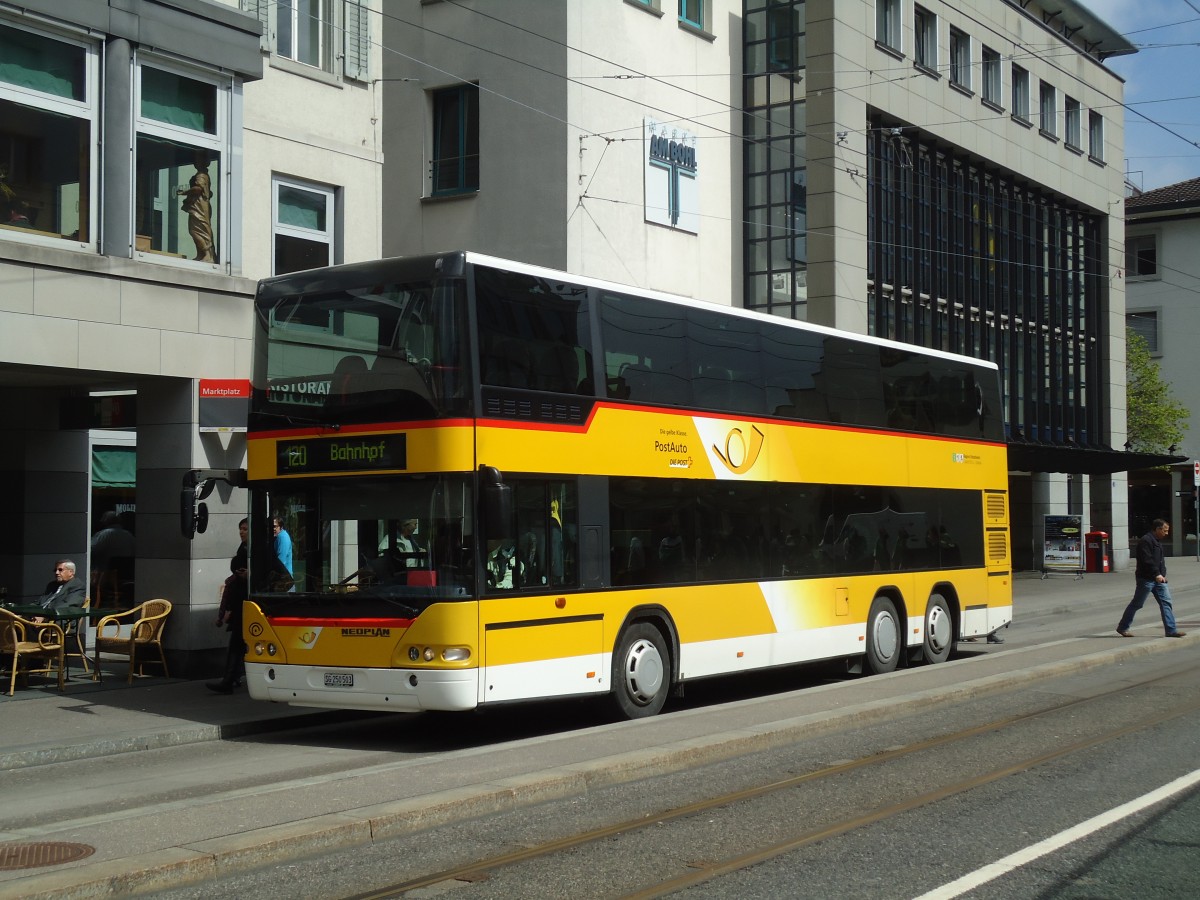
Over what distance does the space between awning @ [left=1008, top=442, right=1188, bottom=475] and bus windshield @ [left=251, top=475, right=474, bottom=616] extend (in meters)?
23.6

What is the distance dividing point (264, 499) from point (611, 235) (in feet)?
47.7

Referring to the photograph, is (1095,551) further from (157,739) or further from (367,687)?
(157,739)

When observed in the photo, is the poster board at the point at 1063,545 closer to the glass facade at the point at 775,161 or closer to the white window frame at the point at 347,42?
the glass facade at the point at 775,161

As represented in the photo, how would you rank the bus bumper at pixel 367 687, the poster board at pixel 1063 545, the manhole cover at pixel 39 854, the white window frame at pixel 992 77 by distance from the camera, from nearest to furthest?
the manhole cover at pixel 39 854 < the bus bumper at pixel 367 687 < the white window frame at pixel 992 77 < the poster board at pixel 1063 545

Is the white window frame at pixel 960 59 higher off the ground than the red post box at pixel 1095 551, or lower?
higher

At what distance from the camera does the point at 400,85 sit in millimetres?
27625

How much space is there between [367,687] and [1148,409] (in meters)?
49.5

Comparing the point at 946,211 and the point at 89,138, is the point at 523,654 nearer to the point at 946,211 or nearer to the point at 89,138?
the point at 89,138

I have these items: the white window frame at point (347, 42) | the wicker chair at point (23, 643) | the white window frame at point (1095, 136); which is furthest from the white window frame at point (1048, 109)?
the wicker chair at point (23, 643)

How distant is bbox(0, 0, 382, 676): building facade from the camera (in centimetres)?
1566

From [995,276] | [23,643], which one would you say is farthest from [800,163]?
[23,643]

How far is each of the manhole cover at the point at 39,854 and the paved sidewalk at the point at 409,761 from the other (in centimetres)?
12

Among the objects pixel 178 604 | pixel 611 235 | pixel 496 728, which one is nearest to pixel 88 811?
pixel 496 728

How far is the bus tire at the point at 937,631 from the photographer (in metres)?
18.5
